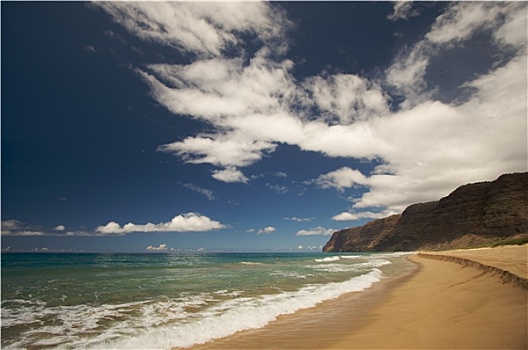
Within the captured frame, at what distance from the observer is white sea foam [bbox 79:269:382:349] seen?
655 cm

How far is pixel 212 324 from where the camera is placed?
25.7ft

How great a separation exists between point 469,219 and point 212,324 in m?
155

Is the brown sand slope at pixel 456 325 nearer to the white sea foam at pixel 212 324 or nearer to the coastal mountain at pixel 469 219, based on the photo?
the white sea foam at pixel 212 324

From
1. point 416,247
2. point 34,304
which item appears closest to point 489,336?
point 34,304

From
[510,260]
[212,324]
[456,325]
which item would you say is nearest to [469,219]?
[510,260]

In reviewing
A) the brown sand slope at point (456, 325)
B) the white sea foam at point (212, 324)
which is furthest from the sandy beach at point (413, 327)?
the white sea foam at point (212, 324)

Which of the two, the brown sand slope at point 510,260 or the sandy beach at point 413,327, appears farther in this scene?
the brown sand slope at point 510,260

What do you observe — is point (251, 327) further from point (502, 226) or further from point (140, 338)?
point (502, 226)

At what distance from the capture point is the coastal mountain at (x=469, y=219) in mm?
106125

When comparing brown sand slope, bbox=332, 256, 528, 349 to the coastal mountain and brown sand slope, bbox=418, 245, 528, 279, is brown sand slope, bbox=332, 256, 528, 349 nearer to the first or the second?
brown sand slope, bbox=418, 245, 528, 279

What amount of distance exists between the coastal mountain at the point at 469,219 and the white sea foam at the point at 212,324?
10366 centimetres

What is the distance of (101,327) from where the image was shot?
25.5 feet

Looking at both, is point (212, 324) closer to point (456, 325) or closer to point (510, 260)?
point (456, 325)

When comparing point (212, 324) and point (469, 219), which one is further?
point (469, 219)
